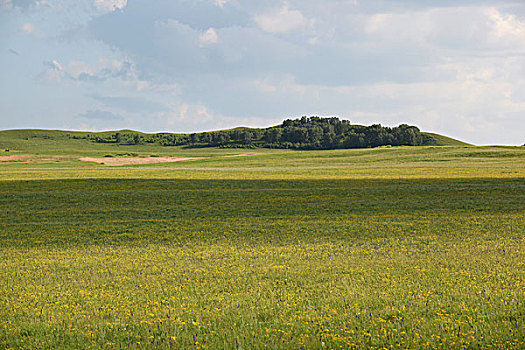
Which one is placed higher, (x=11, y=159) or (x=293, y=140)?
Answer: (x=293, y=140)

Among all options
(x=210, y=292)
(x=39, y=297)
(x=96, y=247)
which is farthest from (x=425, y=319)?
(x=96, y=247)

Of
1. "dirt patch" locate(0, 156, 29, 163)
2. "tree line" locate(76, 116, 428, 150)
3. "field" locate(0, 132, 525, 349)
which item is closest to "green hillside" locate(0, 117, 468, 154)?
"tree line" locate(76, 116, 428, 150)

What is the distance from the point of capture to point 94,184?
124ft

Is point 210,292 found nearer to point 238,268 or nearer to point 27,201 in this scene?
point 238,268

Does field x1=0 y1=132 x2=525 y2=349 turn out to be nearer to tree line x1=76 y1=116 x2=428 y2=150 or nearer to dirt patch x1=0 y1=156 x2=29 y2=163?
dirt patch x1=0 y1=156 x2=29 y2=163

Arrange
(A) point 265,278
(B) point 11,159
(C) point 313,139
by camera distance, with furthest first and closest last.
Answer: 1. (C) point 313,139
2. (B) point 11,159
3. (A) point 265,278


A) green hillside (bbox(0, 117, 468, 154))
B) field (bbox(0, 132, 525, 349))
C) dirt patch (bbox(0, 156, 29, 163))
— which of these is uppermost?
green hillside (bbox(0, 117, 468, 154))

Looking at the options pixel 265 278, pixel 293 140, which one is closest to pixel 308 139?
pixel 293 140

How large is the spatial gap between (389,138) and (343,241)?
148281 mm

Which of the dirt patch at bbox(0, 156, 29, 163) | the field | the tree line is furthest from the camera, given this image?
the tree line

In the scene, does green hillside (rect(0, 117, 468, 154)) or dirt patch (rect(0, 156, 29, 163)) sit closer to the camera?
dirt patch (rect(0, 156, 29, 163))

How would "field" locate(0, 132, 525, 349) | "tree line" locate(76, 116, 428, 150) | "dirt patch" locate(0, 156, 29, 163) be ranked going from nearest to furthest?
1. "field" locate(0, 132, 525, 349)
2. "dirt patch" locate(0, 156, 29, 163)
3. "tree line" locate(76, 116, 428, 150)

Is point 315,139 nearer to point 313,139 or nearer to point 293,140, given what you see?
point 313,139

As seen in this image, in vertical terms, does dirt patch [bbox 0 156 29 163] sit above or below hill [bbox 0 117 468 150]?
below
